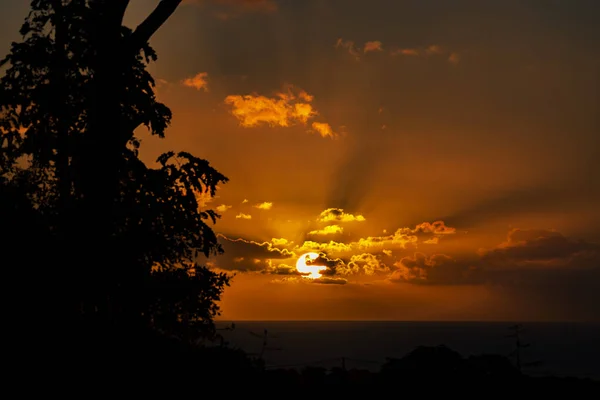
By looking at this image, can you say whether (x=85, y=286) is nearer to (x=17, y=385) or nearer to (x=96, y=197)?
(x=96, y=197)

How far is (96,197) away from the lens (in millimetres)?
12602

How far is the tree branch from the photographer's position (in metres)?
13.6

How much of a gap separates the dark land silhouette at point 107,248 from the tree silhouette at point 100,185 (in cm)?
4

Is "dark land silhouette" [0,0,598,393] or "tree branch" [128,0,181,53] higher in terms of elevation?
"tree branch" [128,0,181,53]

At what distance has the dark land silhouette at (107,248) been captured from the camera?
1013 cm

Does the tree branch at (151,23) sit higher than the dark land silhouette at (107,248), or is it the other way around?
the tree branch at (151,23)

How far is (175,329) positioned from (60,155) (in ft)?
22.0

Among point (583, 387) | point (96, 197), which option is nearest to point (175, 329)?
point (96, 197)

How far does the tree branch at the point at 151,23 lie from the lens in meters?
13.6

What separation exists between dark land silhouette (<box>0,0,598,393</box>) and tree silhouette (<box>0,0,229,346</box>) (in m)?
0.04

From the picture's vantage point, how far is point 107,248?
42.5ft

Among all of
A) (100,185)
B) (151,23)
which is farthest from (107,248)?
(151,23)

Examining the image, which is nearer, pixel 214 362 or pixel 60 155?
pixel 214 362

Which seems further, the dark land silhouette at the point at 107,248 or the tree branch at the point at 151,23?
the tree branch at the point at 151,23
